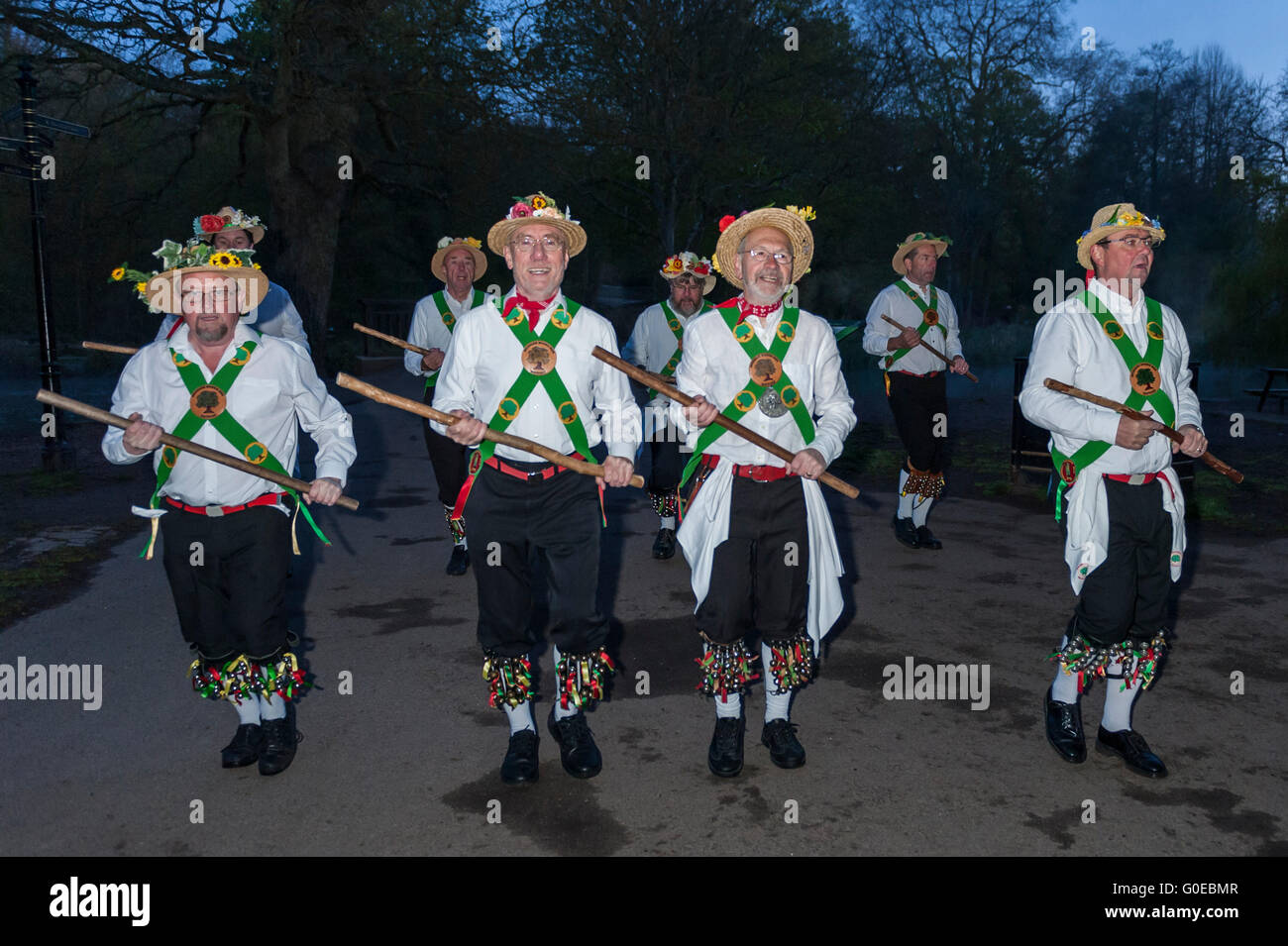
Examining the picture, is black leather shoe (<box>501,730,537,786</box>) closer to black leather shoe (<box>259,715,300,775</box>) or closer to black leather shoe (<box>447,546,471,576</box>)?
black leather shoe (<box>259,715,300,775</box>)

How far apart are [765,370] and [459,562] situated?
363 cm

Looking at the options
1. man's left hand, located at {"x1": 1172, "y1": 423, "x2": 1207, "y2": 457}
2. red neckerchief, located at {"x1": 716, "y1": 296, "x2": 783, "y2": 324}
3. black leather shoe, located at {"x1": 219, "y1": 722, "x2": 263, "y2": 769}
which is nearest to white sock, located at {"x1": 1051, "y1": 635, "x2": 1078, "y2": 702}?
man's left hand, located at {"x1": 1172, "y1": 423, "x2": 1207, "y2": 457}

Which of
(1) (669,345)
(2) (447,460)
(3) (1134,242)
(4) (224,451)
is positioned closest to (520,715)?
(4) (224,451)

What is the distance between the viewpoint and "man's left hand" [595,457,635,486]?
4.04 metres

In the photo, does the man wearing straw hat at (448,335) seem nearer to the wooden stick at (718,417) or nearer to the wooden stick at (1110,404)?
the wooden stick at (718,417)

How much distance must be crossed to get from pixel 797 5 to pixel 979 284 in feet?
63.4

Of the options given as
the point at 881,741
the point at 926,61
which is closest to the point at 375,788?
the point at 881,741

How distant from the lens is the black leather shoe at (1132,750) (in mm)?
4215

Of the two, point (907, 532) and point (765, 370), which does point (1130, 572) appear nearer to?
point (765, 370)

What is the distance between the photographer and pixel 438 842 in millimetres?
3709

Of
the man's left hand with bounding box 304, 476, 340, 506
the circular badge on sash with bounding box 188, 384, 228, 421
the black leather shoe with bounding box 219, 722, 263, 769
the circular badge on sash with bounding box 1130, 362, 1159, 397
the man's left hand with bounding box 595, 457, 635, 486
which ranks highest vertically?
the circular badge on sash with bounding box 1130, 362, 1159, 397

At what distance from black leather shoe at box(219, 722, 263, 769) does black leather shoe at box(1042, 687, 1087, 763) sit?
10.5ft

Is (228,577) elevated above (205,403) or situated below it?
below

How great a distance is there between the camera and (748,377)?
4324 mm
